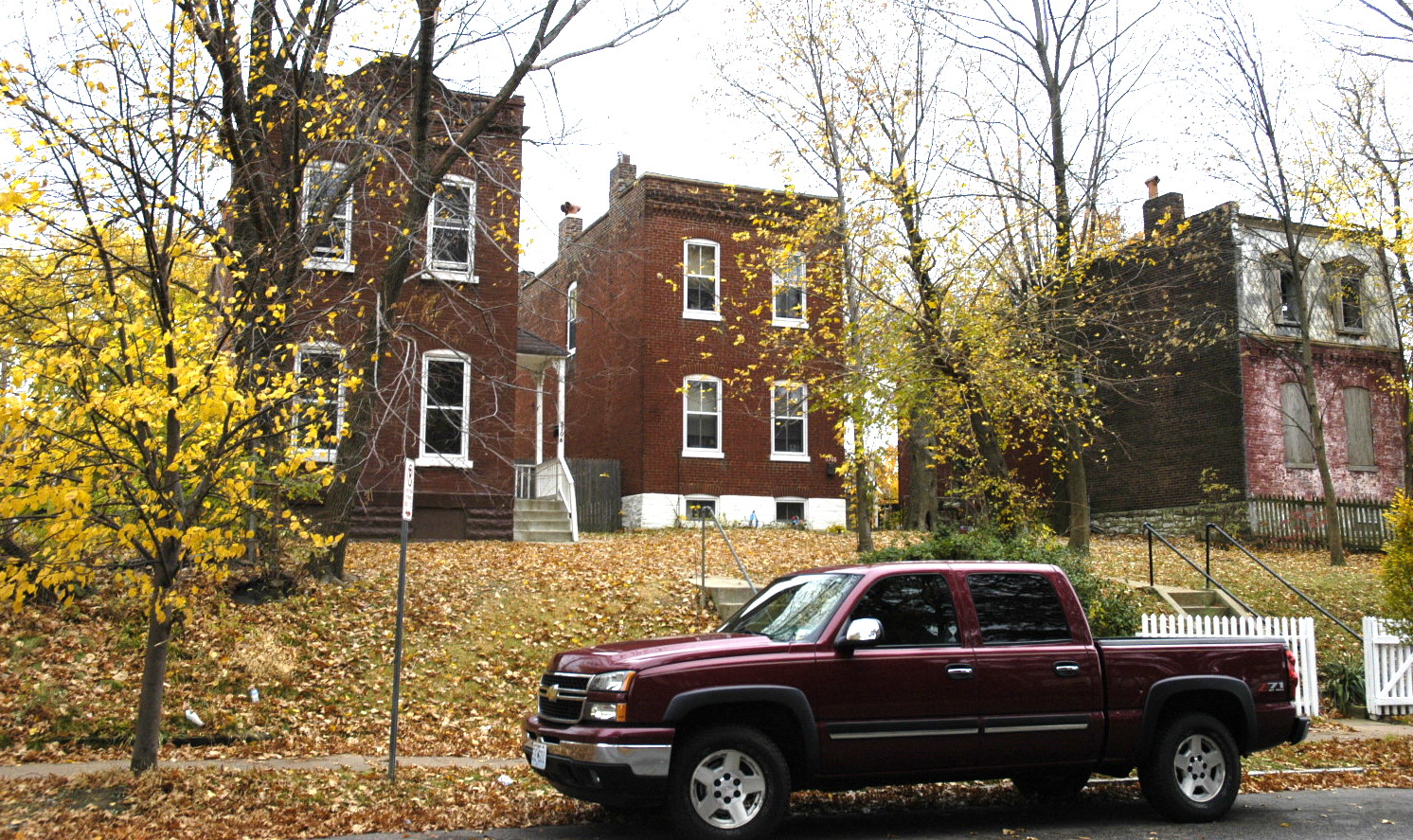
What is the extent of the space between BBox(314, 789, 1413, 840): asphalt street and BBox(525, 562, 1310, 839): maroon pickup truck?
0.33 metres

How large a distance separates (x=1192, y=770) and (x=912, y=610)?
2.58 meters

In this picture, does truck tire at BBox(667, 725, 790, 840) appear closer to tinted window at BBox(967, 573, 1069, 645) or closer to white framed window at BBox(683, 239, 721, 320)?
tinted window at BBox(967, 573, 1069, 645)

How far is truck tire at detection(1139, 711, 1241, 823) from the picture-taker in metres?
8.52

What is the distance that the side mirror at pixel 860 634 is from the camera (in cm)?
762

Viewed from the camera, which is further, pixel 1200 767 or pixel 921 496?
pixel 921 496

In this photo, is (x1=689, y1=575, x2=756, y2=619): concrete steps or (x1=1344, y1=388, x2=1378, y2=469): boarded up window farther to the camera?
(x1=1344, y1=388, x2=1378, y2=469): boarded up window

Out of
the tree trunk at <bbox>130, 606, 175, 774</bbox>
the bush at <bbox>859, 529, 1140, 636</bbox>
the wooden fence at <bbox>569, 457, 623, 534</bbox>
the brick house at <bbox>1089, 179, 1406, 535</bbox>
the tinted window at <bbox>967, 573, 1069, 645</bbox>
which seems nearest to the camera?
the tinted window at <bbox>967, 573, 1069, 645</bbox>

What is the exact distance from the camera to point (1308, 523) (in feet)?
91.2

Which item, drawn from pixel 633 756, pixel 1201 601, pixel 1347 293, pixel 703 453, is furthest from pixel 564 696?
pixel 1347 293

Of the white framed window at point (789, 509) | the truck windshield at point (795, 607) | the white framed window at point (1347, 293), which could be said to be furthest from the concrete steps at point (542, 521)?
the white framed window at point (1347, 293)

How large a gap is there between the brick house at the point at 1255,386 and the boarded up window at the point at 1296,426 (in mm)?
35

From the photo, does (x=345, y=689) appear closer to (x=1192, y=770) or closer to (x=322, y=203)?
(x=322, y=203)

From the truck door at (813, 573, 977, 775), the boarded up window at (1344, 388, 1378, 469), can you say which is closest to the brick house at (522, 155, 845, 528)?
the boarded up window at (1344, 388, 1378, 469)

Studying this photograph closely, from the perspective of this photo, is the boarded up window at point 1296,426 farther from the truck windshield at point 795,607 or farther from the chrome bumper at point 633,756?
the chrome bumper at point 633,756
